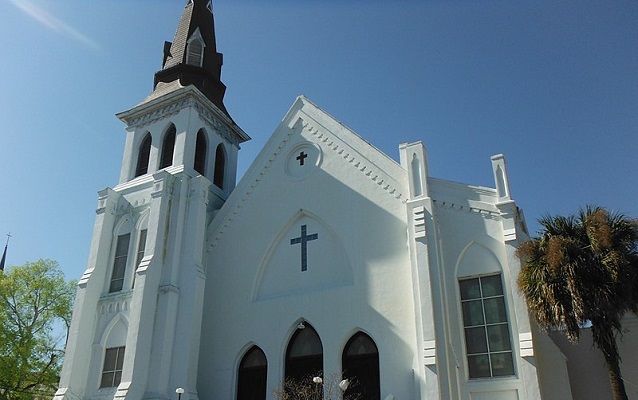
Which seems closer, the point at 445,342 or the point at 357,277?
the point at 445,342

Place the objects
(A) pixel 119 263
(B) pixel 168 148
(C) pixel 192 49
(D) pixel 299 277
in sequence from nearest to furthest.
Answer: (D) pixel 299 277
(A) pixel 119 263
(B) pixel 168 148
(C) pixel 192 49

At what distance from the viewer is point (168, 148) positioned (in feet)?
79.7

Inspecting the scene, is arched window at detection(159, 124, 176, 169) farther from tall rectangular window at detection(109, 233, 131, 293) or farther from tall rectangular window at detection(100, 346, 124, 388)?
tall rectangular window at detection(100, 346, 124, 388)

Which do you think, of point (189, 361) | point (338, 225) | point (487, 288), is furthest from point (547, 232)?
point (189, 361)

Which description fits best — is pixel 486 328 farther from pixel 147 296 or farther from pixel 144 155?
pixel 144 155

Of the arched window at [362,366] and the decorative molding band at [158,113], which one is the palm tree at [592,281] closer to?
the arched window at [362,366]

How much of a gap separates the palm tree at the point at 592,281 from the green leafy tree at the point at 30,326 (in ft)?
79.9

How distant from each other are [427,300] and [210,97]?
15423mm

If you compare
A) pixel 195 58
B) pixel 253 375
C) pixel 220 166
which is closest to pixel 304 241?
pixel 253 375

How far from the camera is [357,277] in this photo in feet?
59.9

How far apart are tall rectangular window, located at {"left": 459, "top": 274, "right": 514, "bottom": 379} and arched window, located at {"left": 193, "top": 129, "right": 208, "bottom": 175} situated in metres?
12.6

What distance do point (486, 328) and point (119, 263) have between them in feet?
45.3

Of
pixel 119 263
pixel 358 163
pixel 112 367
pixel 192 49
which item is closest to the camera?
pixel 112 367

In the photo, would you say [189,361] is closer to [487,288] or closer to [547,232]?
[487,288]
